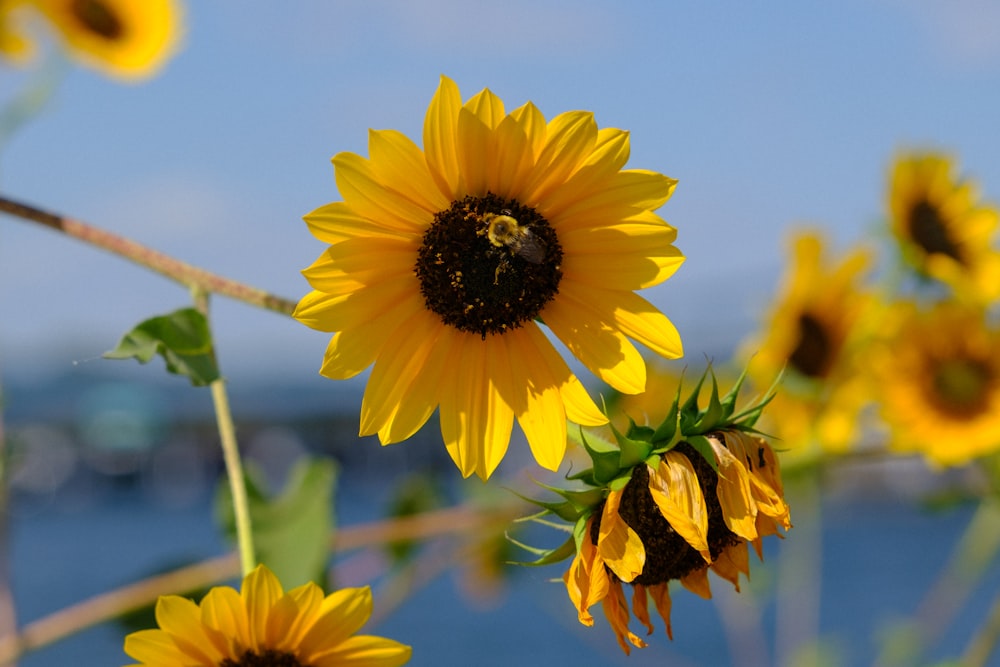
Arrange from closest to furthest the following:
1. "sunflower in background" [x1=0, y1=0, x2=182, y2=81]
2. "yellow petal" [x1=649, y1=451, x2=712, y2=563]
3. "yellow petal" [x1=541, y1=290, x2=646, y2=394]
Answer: "yellow petal" [x1=649, y1=451, x2=712, y2=563], "yellow petal" [x1=541, y1=290, x2=646, y2=394], "sunflower in background" [x1=0, y1=0, x2=182, y2=81]

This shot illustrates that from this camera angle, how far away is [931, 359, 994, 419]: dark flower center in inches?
62.0

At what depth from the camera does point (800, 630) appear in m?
1.88

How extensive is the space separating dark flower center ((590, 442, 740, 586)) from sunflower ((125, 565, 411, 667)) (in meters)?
0.15

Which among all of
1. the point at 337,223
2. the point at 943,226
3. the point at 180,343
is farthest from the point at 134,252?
the point at 943,226

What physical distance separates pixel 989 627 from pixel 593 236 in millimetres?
819

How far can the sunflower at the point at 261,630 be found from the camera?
2.14 ft

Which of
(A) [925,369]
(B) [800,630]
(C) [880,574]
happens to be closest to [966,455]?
(A) [925,369]

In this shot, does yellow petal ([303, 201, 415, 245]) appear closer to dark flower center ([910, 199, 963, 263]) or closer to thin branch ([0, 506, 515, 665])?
thin branch ([0, 506, 515, 665])

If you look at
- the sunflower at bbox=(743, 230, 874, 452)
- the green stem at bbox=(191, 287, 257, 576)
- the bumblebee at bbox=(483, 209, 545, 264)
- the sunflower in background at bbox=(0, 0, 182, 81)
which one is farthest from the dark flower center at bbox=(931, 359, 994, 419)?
the sunflower in background at bbox=(0, 0, 182, 81)

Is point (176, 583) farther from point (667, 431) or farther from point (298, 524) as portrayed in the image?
point (667, 431)

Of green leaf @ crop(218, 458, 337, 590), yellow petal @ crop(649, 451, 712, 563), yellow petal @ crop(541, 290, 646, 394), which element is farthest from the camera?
green leaf @ crop(218, 458, 337, 590)

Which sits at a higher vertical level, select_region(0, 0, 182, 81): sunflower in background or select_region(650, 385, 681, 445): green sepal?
select_region(0, 0, 182, 81): sunflower in background

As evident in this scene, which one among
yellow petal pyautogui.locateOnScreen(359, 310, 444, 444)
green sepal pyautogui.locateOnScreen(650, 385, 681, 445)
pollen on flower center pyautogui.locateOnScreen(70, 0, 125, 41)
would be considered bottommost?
green sepal pyautogui.locateOnScreen(650, 385, 681, 445)

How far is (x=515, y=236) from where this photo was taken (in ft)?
2.46
